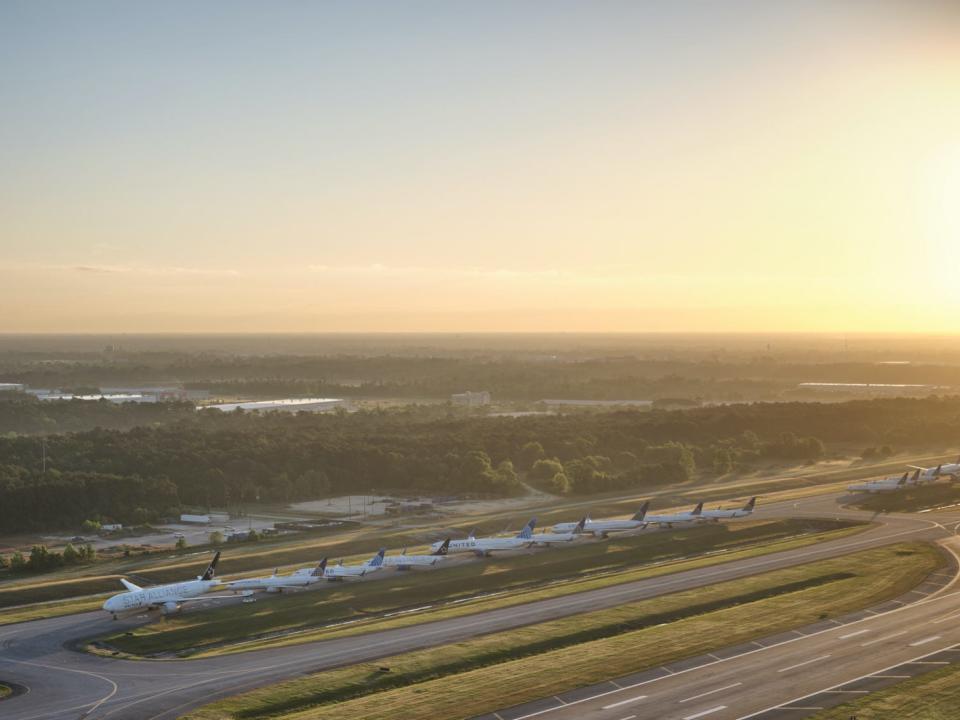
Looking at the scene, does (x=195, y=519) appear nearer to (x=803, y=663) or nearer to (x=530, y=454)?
(x=530, y=454)

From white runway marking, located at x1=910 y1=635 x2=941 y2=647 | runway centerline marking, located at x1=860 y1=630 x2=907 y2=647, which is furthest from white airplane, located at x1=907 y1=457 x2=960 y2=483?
white runway marking, located at x1=910 y1=635 x2=941 y2=647

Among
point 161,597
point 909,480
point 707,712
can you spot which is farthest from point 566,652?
point 909,480

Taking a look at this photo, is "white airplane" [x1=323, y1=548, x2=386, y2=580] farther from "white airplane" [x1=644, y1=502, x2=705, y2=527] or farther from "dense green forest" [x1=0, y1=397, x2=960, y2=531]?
"dense green forest" [x1=0, y1=397, x2=960, y2=531]

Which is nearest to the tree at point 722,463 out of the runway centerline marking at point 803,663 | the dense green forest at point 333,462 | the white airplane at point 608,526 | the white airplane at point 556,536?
the dense green forest at point 333,462

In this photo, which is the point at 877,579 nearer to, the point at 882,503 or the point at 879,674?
the point at 879,674

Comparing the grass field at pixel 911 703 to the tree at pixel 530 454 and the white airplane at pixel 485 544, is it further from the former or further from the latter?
the tree at pixel 530 454

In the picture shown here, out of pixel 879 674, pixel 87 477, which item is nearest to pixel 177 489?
pixel 87 477
